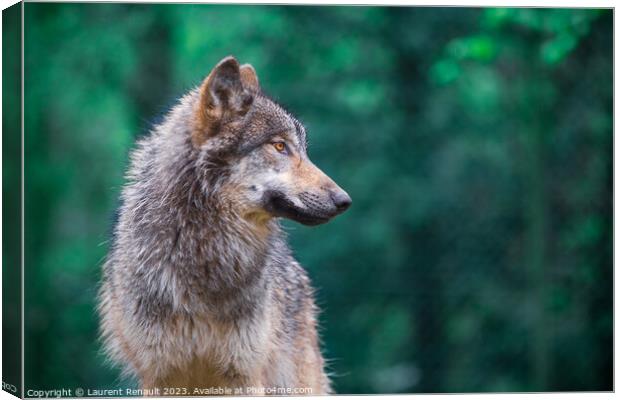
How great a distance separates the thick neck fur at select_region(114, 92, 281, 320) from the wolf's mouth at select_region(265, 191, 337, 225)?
0.19 meters

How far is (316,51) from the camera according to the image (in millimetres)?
5074

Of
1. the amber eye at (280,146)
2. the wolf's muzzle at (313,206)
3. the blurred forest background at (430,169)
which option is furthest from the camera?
the blurred forest background at (430,169)

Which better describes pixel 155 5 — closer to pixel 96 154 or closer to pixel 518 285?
pixel 96 154

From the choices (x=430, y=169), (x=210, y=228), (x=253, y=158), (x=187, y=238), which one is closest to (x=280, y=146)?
(x=253, y=158)

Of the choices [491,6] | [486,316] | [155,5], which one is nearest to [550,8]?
[491,6]

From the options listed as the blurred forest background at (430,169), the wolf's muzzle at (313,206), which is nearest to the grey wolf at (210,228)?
the wolf's muzzle at (313,206)

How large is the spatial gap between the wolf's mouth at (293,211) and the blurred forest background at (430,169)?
3.05 feet

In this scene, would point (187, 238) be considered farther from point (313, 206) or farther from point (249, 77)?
point (249, 77)

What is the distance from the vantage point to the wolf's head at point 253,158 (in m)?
3.99

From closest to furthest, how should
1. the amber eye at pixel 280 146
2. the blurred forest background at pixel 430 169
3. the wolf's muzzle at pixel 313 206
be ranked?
→ the wolf's muzzle at pixel 313 206, the amber eye at pixel 280 146, the blurred forest background at pixel 430 169

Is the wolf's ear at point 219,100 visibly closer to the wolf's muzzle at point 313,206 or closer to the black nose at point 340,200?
the wolf's muzzle at point 313,206

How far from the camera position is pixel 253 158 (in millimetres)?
4035

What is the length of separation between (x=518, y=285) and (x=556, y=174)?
66cm

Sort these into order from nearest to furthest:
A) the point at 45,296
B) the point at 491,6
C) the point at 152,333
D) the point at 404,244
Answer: the point at 152,333
the point at 45,296
the point at 491,6
the point at 404,244
